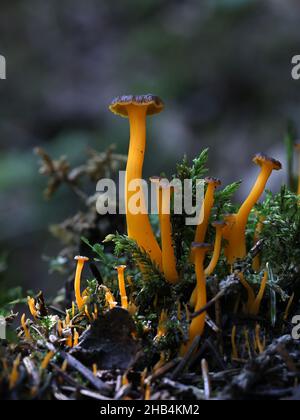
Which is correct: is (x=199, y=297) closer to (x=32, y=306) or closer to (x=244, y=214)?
(x=244, y=214)

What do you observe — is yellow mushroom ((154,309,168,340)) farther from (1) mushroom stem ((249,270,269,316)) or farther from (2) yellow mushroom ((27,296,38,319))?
(2) yellow mushroom ((27,296,38,319))

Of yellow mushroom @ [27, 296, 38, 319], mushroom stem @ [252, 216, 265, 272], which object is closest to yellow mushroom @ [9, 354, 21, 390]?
yellow mushroom @ [27, 296, 38, 319]

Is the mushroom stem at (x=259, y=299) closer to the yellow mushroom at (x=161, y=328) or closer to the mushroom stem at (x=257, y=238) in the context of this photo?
the mushroom stem at (x=257, y=238)

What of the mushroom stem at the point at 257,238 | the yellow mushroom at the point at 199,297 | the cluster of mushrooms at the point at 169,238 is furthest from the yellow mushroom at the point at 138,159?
the mushroom stem at the point at 257,238

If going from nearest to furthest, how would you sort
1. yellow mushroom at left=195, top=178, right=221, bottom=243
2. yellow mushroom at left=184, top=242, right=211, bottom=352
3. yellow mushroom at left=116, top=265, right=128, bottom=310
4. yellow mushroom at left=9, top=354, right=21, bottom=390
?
yellow mushroom at left=9, top=354, right=21, bottom=390 → yellow mushroom at left=184, top=242, right=211, bottom=352 → yellow mushroom at left=116, top=265, right=128, bottom=310 → yellow mushroom at left=195, top=178, right=221, bottom=243

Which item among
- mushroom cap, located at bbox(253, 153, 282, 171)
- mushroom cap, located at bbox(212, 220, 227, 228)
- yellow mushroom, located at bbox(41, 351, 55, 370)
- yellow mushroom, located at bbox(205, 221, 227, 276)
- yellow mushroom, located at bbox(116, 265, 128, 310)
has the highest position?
mushroom cap, located at bbox(253, 153, 282, 171)

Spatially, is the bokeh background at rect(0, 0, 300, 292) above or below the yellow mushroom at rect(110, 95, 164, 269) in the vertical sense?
above
